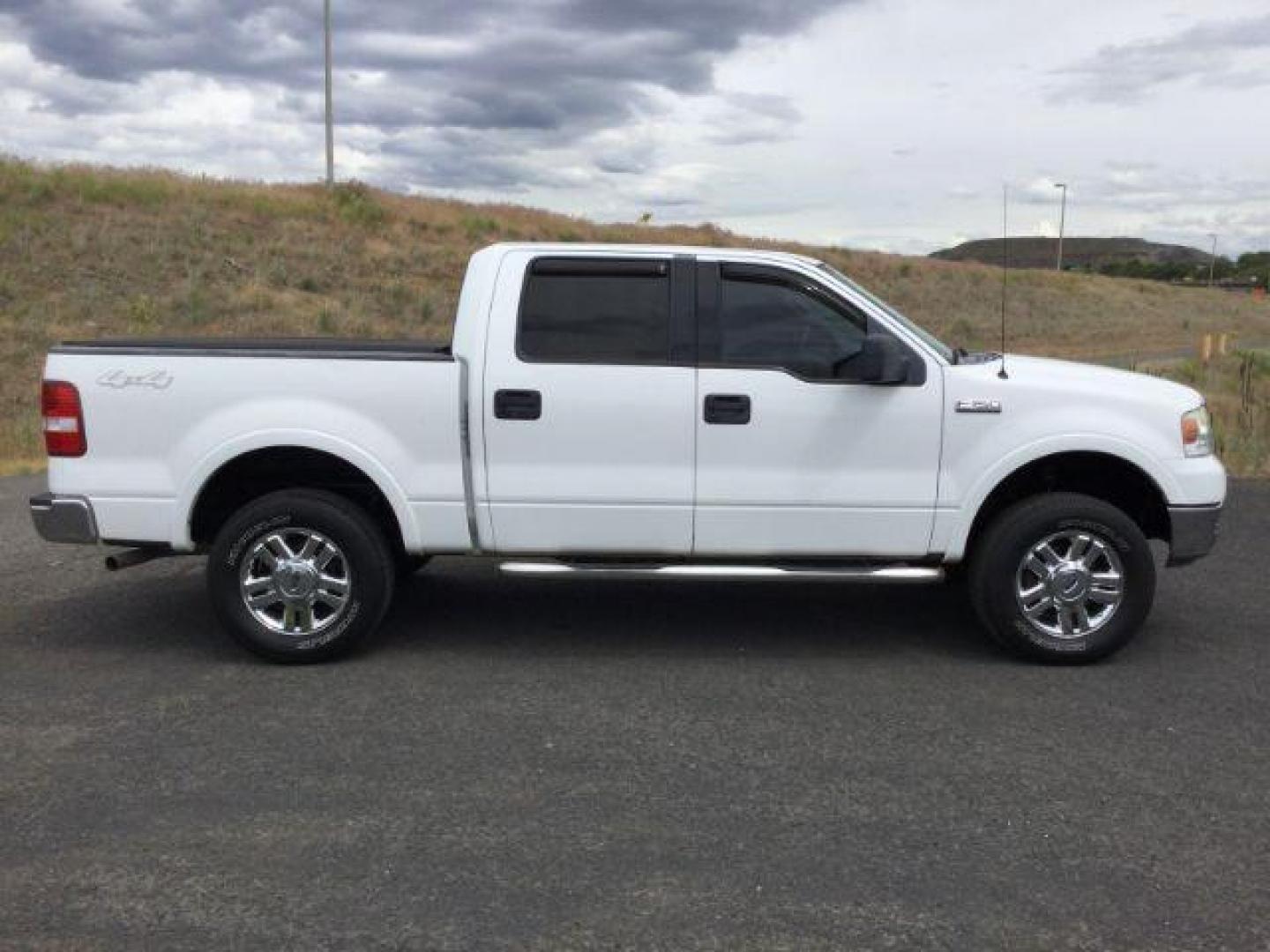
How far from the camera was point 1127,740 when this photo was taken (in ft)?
15.2

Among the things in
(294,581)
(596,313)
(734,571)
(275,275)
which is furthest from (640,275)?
(275,275)

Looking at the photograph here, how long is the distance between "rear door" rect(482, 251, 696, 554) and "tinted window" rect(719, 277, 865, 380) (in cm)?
20

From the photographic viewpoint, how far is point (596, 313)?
5.52 m

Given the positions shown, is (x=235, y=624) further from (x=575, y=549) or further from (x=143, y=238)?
(x=143, y=238)

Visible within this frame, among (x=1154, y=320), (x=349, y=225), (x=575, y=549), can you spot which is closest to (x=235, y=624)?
(x=575, y=549)

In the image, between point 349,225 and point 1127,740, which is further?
point 349,225

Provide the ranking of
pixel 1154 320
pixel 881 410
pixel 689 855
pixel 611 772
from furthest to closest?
pixel 1154 320 → pixel 881 410 → pixel 611 772 → pixel 689 855

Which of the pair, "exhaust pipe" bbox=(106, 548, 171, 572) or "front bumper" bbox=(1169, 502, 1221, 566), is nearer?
"front bumper" bbox=(1169, 502, 1221, 566)

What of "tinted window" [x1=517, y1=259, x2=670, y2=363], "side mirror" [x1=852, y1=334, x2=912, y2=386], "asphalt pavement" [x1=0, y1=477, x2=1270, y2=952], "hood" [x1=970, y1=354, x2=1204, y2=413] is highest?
"tinted window" [x1=517, y1=259, x2=670, y2=363]

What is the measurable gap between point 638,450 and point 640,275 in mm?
829

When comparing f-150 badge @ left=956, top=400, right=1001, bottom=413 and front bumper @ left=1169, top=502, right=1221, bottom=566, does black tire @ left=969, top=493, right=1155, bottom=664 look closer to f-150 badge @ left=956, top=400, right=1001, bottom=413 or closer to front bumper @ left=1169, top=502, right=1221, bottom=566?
front bumper @ left=1169, top=502, right=1221, bottom=566

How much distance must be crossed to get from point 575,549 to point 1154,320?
147 feet

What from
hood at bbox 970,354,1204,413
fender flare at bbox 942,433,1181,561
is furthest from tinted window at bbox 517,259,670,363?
fender flare at bbox 942,433,1181,561

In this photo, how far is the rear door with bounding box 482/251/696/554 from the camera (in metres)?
5.39
